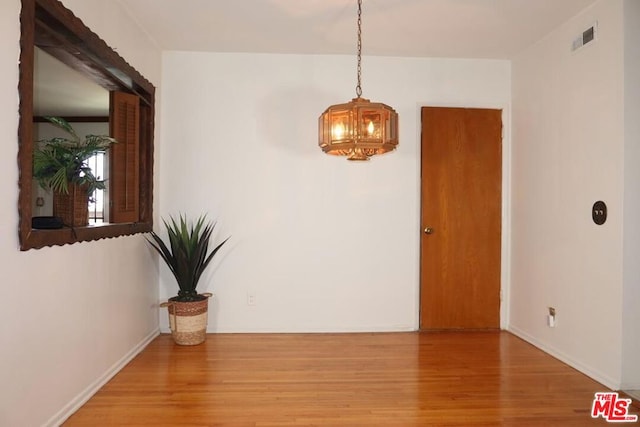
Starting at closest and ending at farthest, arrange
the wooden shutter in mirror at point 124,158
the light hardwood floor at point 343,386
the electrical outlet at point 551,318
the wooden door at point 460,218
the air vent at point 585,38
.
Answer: the light hardwood floor at point 343,386 → the air vent at point 585,38 → the wooden shutter in mirror at point 124,158 → the electrical outlet at point 551,318 → the wooden door at point 460,218

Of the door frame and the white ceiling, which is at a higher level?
the white ceiling

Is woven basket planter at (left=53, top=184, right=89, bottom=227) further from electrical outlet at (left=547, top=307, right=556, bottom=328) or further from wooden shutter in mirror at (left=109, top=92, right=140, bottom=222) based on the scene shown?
electrical outlet at (left=547, top=307, right=556, bottom=328)

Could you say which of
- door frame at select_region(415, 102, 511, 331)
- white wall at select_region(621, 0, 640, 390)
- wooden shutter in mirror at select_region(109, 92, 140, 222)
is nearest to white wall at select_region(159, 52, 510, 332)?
door frame at select_region(415, 102, 511, 331)

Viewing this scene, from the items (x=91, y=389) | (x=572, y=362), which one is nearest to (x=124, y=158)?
(x=91, y=389)

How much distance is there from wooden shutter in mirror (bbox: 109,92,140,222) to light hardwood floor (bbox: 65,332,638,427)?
46.7 inches

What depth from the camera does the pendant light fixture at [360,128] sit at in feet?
7.02

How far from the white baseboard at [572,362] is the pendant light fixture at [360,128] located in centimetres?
217

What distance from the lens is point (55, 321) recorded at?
216 cm

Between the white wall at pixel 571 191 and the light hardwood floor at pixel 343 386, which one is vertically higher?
the white wall at pixel 571 191

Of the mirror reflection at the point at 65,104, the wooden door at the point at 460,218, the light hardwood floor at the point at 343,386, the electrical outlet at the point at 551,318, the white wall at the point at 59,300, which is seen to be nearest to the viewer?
the white wall at the point at 59,300

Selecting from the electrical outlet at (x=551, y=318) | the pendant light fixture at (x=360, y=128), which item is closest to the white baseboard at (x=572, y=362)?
the electrical outlet at (x=551, y=318)

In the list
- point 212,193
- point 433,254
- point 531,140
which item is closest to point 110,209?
point 212,193

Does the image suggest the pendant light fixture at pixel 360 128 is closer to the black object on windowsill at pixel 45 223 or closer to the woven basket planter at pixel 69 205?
the woven basket planter at pixel 69 205

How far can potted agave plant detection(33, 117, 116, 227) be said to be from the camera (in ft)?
7.29
